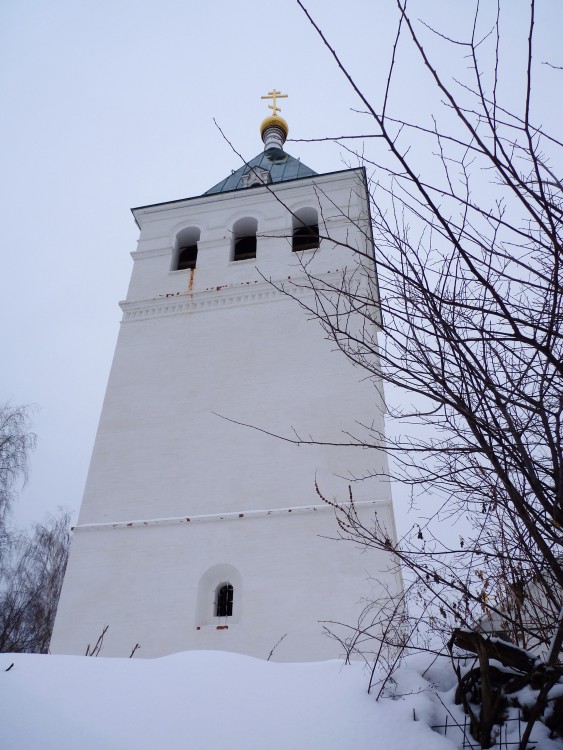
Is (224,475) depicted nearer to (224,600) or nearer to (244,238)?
(224,600)

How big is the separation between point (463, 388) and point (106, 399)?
9.22m

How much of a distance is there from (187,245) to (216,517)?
773 cm

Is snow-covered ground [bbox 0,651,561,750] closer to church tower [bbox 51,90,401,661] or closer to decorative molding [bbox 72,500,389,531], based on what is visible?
church tower [bbox 51,90,401,661]

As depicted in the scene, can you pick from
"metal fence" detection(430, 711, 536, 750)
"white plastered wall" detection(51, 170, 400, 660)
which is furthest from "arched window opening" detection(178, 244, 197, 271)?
"metal fence" detection(430, 711, 536, 750)

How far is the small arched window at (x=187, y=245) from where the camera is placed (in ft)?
47.2

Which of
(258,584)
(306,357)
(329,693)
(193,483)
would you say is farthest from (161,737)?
(306,357)

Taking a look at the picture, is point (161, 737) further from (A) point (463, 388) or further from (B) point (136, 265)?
(B) point (136, 265)

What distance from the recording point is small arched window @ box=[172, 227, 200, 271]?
47.2 feet

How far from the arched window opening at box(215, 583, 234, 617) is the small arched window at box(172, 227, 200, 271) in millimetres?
7965

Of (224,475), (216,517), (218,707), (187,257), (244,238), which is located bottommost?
(218,707)

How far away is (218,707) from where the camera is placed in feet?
8.54

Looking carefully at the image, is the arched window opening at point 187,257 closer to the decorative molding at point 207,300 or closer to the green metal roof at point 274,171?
the decorative molding at point 207,300

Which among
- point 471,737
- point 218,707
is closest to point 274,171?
point 218,707

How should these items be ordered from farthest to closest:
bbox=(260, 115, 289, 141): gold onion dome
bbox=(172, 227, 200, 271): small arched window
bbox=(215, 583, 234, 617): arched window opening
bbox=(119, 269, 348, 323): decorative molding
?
bbox=(260, 115, 289, 141): gold onion dome → bbox=(172, 227, 200, 271): small arched window → bbox=(119, 269, 348, 323): decorative molding → bbox=(215, 583, 234, 617): arched window opening
